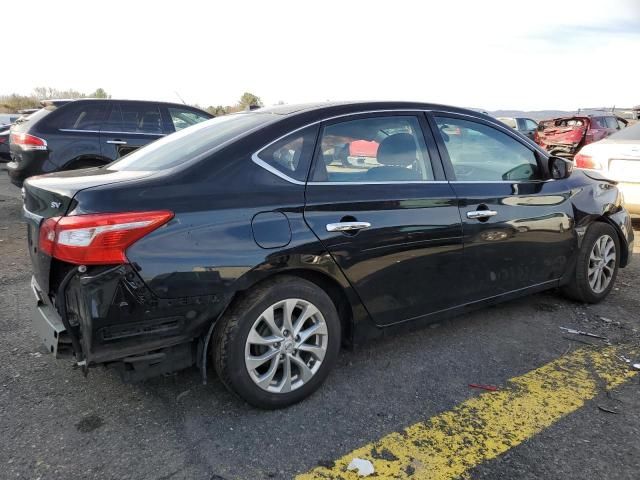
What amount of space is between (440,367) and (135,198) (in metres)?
2.06

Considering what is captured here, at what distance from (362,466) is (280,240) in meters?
1.10

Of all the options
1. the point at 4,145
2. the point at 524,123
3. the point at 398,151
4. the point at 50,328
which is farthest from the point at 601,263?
the point at 524,123

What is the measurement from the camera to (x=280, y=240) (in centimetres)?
259

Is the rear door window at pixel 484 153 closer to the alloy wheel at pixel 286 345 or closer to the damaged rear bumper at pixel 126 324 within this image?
the alloy wheel at pixel 286 345

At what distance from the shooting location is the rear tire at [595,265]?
4156 millimetres

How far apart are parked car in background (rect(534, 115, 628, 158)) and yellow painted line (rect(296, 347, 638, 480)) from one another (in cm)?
1267

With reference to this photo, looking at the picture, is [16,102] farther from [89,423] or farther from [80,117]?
[89,423]

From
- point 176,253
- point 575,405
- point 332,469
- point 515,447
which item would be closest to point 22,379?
point 176,253

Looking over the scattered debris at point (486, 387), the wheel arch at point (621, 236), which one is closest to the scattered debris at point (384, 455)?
the scattered debris at point (486, 387)

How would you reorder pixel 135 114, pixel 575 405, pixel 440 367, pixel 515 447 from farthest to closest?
pixel 135 114, pixel 440 367, pixel 575 405, pixel 515 447

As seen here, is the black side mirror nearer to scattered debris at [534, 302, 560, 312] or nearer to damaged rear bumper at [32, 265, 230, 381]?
scattered debris at [534, 302, 560, 312]

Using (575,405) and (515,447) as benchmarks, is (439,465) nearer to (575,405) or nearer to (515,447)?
(515,447)

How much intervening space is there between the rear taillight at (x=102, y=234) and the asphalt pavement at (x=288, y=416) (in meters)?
0.89

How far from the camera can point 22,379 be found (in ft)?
9.85
